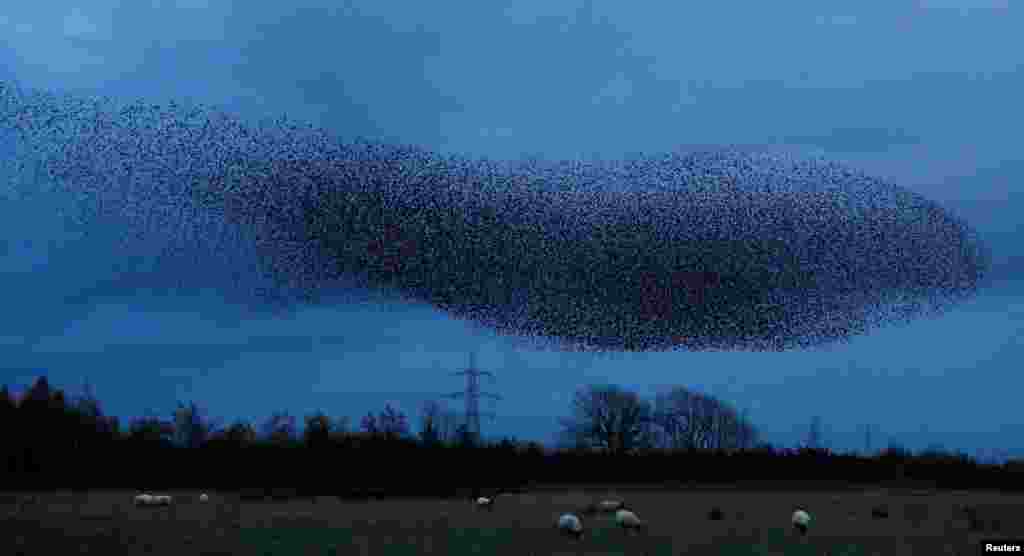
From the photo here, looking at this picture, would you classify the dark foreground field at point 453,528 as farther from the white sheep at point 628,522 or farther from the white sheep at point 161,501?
the white sheep at point 161,501

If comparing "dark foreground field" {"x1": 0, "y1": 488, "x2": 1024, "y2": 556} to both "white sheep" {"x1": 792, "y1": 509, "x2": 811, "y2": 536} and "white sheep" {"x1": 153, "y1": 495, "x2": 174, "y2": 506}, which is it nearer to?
"white sheep" {"x1": 792, "y1": 509, "x2": 811, "y2": 536}

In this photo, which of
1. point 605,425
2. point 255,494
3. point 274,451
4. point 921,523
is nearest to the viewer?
point 921,523

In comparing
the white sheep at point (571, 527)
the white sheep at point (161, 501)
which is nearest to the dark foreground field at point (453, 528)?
the white sheep at point (571, 527)

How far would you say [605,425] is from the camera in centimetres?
11994

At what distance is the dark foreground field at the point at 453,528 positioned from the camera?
1072 inches

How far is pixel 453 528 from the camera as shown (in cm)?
3325

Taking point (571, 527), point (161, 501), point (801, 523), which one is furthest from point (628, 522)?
point (161, 501)

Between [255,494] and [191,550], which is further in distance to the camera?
[255,494]

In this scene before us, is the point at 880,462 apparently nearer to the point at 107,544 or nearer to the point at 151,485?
the point at 151,485

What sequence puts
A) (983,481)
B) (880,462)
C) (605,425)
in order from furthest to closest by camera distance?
(605,425)
(880,462)
(983,481)

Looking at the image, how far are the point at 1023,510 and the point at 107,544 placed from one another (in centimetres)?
2954

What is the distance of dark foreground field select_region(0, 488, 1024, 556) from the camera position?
27.2 meters

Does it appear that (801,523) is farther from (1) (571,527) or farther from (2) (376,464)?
(2) (376,464)

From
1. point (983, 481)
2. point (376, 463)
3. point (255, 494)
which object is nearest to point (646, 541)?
point (255, 494)
